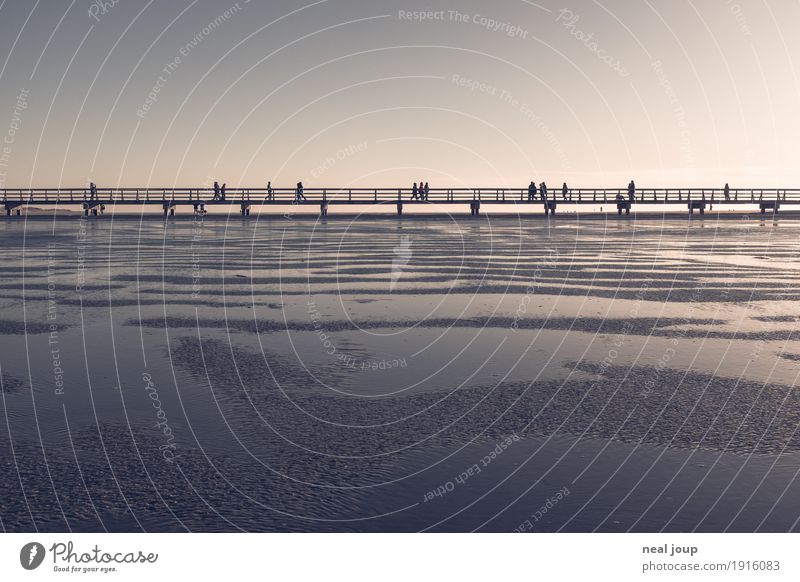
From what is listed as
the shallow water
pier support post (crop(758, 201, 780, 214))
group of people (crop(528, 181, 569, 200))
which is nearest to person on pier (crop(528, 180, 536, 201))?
group of people (crop(528, 181, 569, 200))

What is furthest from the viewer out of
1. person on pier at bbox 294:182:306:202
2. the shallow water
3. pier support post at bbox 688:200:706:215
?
pier support post at bbox 688:200:706:215

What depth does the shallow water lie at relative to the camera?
5.12m

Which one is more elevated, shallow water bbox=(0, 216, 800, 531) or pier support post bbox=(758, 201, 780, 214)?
pier support post bbox=(758, 201, 780, 214)

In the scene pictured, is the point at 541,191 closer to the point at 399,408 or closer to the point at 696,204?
the point at 696,204

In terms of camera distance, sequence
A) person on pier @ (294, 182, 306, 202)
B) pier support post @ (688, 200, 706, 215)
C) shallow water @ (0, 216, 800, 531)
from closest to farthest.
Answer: shallow water @ (0, 216, 800, 531), person on pier @ (294, 182, 306, 202), pier support post @ (688, 200, 706, 215)

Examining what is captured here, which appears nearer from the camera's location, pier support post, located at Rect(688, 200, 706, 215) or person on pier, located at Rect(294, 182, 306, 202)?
person on pier, located at Rect(294, 182, 306, 202)

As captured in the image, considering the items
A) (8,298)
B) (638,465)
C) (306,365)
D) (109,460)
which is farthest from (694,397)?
(8,298)

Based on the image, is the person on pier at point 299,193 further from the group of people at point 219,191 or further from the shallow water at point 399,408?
the shallow water at point 399,408

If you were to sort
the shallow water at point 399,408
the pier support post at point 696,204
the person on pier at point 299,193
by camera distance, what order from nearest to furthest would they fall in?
the shallow water at point 399,408
the person on pier at point 299,193
the pier support post at point 696,204

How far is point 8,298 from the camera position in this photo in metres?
15.3

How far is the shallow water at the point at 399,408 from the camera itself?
5.12 meters

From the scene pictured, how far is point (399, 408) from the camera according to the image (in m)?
7.61

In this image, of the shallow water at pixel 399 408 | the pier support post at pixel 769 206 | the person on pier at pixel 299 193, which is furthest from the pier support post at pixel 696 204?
the shallow water at pixel 399 408

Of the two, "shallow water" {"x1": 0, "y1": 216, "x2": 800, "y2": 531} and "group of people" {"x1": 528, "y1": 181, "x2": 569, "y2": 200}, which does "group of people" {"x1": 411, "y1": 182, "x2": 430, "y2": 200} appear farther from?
"shallow water" {"x1": 0, "y1": 216, "x2": 800, "y2": 531}
